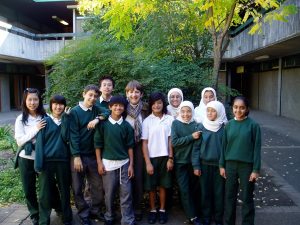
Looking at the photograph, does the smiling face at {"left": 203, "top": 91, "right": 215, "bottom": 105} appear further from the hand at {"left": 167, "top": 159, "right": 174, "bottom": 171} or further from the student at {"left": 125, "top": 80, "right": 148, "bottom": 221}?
the hand at {"left": 167, "top": 159, "right": 174, "bottom": 171}

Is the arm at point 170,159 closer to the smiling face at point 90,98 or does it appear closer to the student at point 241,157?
the student at point 241,157

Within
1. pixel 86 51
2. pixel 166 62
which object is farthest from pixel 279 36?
pixel 86 51

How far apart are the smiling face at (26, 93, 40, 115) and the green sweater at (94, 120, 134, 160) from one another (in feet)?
2.57

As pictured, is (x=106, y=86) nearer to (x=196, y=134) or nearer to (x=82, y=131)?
(x=82, y=131)

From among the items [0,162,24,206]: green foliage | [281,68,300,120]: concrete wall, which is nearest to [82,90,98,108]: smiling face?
[0,162,24,206]: green foliage

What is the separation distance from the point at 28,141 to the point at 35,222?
1.06 m

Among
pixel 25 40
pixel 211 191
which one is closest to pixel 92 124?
pixel 211 191

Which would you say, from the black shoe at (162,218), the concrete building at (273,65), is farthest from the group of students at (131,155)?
the concrete building at (273,65)

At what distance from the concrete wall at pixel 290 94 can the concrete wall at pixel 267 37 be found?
2.37 m

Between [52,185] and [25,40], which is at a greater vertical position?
[25,40]

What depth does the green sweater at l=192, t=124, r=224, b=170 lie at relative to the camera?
405 cm

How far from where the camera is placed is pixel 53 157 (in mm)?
3959

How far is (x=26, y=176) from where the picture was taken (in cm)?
406

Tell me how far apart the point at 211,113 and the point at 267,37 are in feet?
31.8
